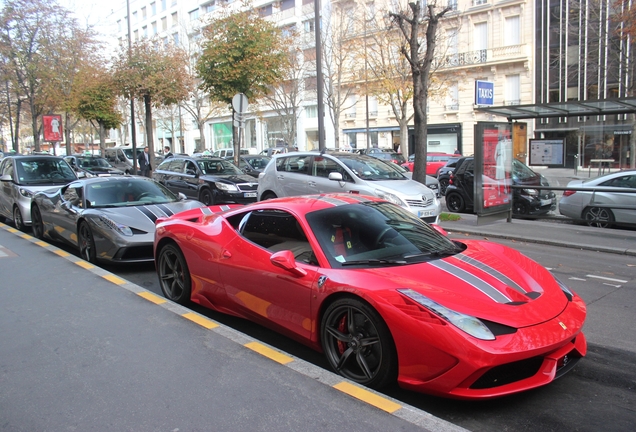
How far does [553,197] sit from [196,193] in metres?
9.79

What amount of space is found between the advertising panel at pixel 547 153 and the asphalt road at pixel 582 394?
8.73 m

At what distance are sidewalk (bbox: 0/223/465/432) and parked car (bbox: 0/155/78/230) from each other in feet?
22.2

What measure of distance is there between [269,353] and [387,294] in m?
1.10

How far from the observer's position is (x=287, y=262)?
4.14 m

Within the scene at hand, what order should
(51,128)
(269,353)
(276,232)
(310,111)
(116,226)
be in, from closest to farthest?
(269,353), (276,232), (116,226), (51,128), (310,111)

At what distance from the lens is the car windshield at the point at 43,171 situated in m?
12.3

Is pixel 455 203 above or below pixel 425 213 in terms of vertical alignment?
below

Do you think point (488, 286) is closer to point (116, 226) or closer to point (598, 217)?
point (116, 226)

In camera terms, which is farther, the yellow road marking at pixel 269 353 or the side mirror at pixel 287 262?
the side mirror at pixel 287 262

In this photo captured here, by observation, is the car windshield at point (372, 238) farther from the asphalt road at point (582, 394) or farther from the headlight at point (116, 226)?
the headlight at point (116, 226)

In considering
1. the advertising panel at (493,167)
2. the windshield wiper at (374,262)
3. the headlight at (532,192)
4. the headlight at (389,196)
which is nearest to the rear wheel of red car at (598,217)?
the headlight at (532,192)

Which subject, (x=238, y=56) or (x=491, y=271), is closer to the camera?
(x=491, y=271)

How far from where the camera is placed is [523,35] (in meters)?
35.8

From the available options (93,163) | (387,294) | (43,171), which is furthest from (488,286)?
(93,163)
